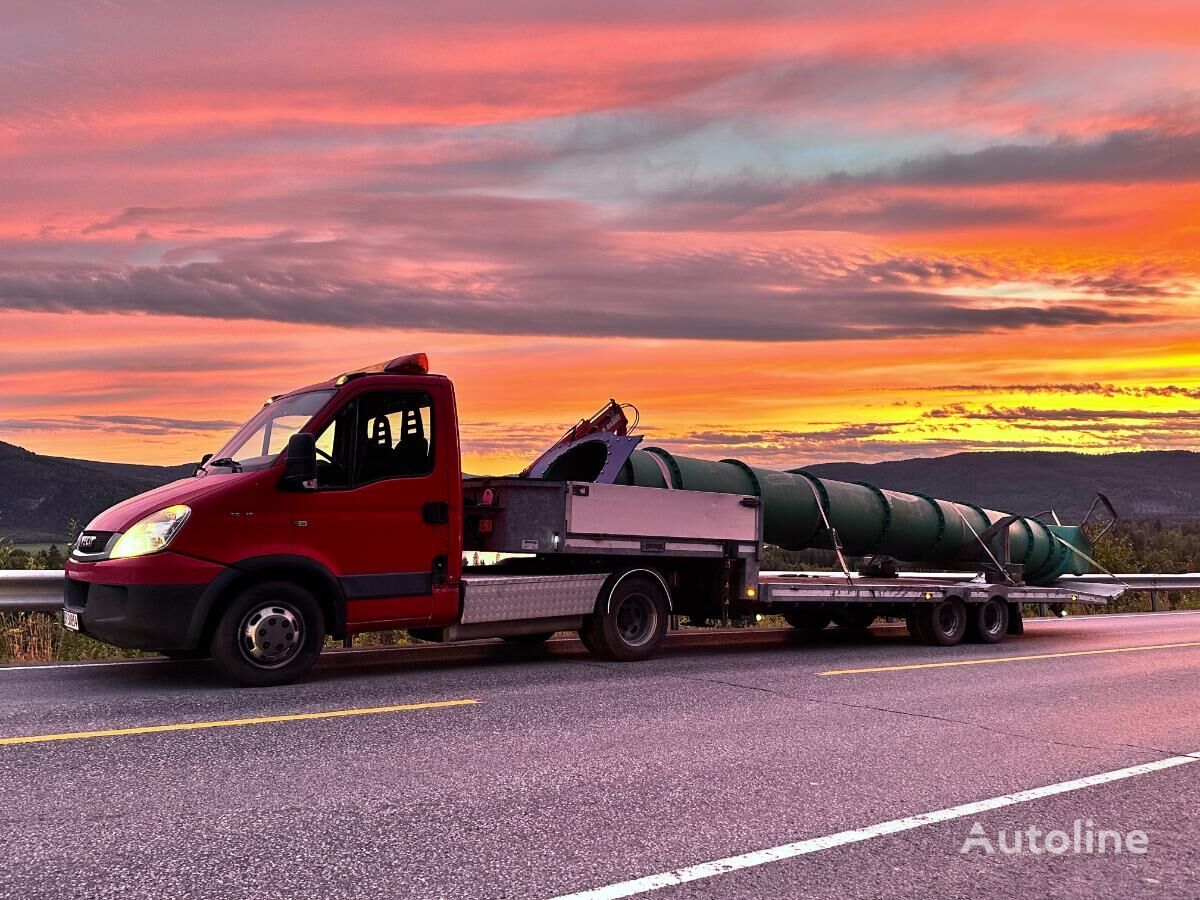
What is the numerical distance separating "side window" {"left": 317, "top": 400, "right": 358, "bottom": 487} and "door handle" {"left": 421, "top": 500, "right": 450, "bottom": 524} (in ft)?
2.48

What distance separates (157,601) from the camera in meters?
8.20

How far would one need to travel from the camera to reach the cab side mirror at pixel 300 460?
862 centimetres

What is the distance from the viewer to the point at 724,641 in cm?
1334

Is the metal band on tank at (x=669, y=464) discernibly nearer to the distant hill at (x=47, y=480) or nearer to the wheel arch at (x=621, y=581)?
the wheel arch at (x=621, y=581)

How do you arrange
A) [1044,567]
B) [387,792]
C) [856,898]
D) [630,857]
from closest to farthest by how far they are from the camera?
[856,898], [630,857], [387,792], [1044,567]

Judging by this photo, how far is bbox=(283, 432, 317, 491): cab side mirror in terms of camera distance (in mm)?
8617

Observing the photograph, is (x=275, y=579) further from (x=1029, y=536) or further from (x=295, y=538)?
(x=1029, y=536)

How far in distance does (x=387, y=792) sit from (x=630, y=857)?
1.51 meters

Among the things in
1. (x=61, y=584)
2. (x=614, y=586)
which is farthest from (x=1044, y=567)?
(x=61, y=584)

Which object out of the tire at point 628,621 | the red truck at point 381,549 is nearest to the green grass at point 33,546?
the red truck at point 381,549

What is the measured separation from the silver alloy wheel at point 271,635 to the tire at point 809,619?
23.1 ft

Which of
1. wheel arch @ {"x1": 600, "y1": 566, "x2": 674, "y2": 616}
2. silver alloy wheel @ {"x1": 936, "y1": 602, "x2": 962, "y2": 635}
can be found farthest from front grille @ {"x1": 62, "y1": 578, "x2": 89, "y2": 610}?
silver alloy wheel @ {"x1": 936, "y1": 602, "x2": 962, "y2": 635}

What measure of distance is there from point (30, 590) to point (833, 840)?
856 cm

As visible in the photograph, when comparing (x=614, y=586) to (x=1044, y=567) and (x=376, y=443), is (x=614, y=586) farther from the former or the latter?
(x=1044, y=567)
